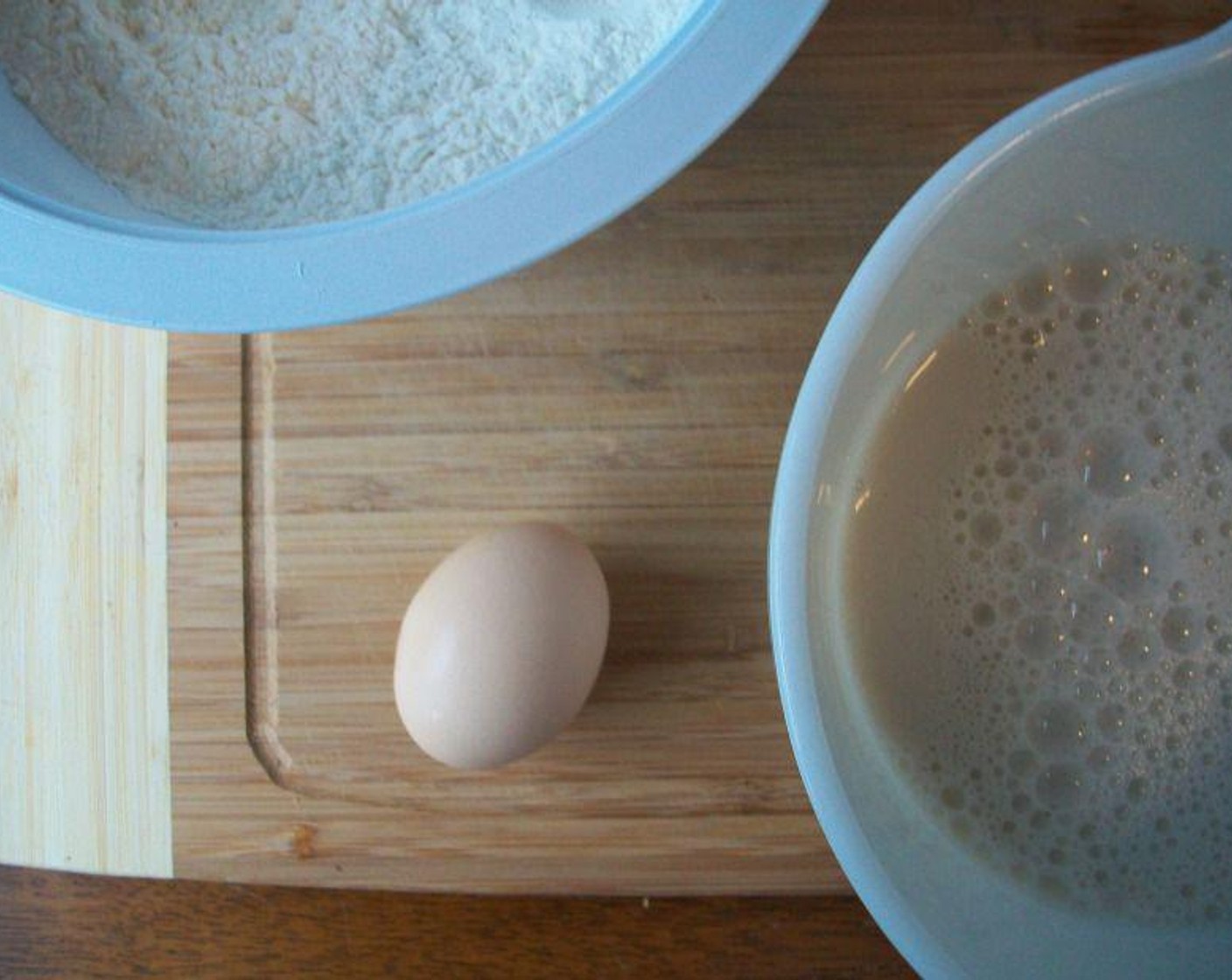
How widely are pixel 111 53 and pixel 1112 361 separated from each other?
58 cm

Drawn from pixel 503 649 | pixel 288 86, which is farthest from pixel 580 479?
pixel 288 86

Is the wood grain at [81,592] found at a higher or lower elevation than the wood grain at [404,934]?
higher

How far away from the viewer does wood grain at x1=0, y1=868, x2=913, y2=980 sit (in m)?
0.75

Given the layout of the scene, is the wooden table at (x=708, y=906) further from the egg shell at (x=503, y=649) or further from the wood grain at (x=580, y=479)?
the egg shell at (x=503, y=649)

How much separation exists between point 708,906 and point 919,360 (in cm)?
35

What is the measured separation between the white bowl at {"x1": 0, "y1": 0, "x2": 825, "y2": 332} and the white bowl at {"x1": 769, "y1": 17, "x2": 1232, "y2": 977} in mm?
129

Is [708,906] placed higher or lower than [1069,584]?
lower

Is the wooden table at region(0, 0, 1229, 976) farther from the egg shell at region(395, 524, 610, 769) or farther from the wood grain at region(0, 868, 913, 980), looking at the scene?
the egg shell at region(395, 524, 610, 769)

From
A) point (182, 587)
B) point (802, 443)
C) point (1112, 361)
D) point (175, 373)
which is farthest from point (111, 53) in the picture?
point (1112, 361)

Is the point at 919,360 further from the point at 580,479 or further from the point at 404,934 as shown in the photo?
the point at 404,934

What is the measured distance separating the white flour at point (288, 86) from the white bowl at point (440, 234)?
0.32ft

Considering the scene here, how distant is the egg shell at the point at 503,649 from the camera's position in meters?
0.65

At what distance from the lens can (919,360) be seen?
0.70m

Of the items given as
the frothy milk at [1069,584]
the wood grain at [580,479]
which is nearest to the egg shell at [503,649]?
the wood grain at [580,479]
